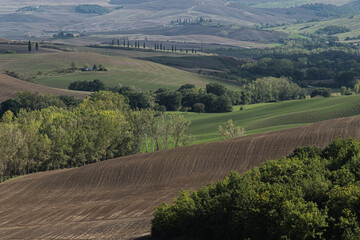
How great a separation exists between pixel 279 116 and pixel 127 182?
59.5 metres

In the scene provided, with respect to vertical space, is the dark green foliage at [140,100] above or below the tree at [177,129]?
below

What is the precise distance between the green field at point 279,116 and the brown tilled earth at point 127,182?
109 ft

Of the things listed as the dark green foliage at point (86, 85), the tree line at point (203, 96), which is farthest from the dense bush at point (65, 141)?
the dark green foliage at point (86, 85)

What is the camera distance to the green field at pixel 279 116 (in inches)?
4524

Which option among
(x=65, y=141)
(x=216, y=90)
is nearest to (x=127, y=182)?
(x=65, y=141)

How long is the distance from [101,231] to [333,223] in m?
20.9

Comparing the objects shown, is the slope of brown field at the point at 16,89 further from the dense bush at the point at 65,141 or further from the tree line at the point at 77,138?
the dense bush at the point at 65,141

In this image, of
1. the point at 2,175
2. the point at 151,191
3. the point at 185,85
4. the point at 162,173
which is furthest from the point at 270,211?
the point at 185,85

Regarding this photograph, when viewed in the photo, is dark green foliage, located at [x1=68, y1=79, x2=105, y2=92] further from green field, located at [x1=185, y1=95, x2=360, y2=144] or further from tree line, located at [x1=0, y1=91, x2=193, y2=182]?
tree line, located at [x1=0, y1=91, x2=193, y2=182]

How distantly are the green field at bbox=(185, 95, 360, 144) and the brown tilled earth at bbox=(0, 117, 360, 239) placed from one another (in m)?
33.2

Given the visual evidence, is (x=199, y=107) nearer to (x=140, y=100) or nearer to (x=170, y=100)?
(x=170, y=100)

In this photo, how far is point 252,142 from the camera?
248ft

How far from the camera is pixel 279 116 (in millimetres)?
124500

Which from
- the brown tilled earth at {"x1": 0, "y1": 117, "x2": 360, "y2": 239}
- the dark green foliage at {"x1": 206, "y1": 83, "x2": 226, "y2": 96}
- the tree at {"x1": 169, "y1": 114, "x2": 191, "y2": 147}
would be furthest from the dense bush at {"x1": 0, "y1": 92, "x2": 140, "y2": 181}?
the dark green foliage at {"x1": 206, "y1": 83, "x2": 226, "y2": 96}
